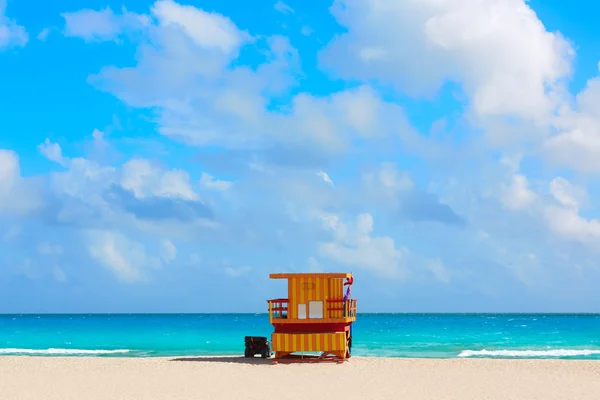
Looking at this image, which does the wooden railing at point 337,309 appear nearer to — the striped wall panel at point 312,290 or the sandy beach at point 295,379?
the striped wall panel at point 312,290

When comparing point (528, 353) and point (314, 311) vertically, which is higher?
point (314, 311)

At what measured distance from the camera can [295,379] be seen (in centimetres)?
2616

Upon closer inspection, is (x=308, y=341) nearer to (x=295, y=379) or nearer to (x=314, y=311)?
(x=314, y=311)

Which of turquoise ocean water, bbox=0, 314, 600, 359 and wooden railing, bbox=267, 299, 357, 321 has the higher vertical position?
wooden railing, bbox=267, 299, 357, 321

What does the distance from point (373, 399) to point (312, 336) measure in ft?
35.7

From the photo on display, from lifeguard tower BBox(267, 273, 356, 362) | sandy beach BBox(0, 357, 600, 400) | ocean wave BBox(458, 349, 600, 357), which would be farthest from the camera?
ocean wave BBox(458, 349, 600, 357)

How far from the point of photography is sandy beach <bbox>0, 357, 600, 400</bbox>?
2227 cm

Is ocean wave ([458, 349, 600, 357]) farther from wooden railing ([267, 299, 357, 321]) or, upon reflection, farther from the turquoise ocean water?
wooden railing ([267, 299, 357, 321])

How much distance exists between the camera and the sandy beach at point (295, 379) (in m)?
22.3

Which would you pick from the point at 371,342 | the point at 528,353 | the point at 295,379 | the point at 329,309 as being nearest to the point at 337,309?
the point at 329,309

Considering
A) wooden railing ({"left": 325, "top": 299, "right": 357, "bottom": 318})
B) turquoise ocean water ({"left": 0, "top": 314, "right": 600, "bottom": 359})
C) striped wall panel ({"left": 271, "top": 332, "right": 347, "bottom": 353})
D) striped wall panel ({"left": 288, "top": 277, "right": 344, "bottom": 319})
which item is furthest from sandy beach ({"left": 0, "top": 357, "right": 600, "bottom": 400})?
turquoise ocean water ({"left": 0, "top": 314, "right": 600, "bottom": 359})

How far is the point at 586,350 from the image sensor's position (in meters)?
55.6

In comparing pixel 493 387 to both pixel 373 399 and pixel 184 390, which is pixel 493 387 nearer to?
pixel 373 399

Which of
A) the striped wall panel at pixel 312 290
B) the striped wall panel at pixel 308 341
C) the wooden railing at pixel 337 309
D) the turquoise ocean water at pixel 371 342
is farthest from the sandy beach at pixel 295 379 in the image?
the turquoise ocean water at pixel 371 342
